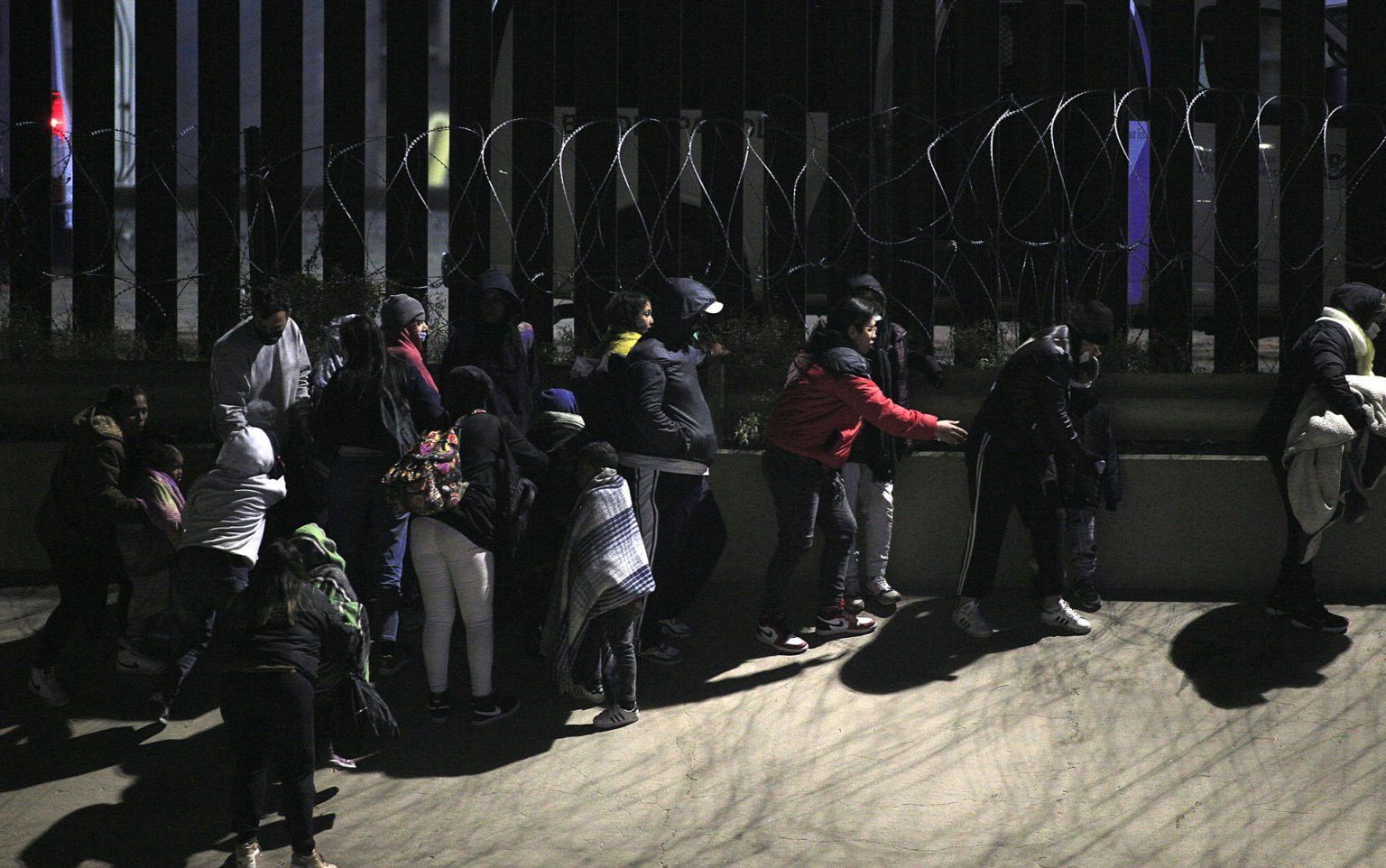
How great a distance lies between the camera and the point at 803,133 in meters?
8.45

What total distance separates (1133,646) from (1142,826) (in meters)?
1.48

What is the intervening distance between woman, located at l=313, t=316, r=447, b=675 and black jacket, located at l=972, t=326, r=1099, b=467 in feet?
8.21

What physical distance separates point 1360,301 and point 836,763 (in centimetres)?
333

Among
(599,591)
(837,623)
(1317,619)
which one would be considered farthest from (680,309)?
(1317,619)

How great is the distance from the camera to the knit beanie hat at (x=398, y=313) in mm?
6582

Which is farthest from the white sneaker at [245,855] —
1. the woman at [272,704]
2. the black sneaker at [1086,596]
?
the black sneaker at [1086,596]

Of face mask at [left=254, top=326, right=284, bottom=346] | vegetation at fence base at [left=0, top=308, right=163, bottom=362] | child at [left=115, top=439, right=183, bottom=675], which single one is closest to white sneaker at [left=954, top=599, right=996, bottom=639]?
face mask at [left=254, top=326, right=284, bottom=346]

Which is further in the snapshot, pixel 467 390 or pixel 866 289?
pixel 866 289

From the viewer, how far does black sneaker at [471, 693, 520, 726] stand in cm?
603

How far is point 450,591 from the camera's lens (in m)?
5.96

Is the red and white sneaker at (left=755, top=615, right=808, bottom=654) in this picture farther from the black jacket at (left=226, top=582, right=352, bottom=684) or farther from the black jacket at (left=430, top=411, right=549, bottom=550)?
the black jacket at (left=226, top=582, right=352, bottom=684)

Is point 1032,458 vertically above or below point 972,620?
above

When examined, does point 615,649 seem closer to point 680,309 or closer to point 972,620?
point 680,309

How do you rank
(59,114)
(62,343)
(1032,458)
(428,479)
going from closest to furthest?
(428,479) → (1032,458) → (62,343) → (59,114)
